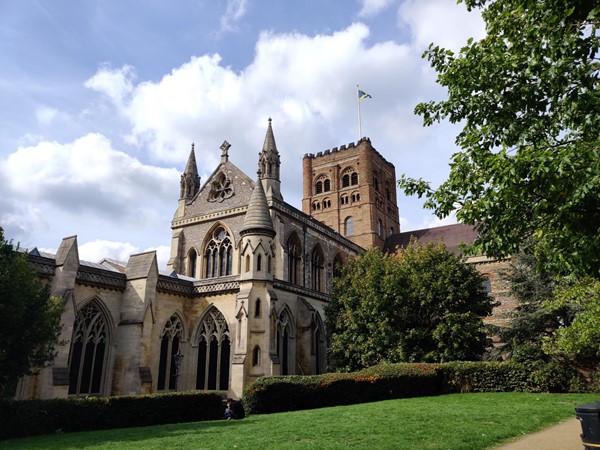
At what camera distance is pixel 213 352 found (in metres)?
24.4

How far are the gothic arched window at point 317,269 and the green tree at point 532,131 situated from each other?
2411 cm

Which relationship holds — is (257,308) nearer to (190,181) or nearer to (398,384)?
(398,384)

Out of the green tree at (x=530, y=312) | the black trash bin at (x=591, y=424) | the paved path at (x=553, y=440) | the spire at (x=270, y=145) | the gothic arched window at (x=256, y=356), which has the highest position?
the spire at (x=270, y=145)

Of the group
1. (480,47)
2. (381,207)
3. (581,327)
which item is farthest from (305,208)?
(480,47)

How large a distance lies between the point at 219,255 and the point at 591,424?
86.9 feet

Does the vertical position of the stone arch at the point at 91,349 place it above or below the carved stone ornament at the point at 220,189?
below

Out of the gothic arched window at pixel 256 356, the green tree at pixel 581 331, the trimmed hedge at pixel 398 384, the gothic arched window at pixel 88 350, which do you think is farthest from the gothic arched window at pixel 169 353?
the green tree at pixel 581 331

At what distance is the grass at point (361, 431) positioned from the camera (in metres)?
9.54

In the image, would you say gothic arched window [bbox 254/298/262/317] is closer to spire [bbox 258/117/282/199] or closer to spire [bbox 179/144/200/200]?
spire [bbox 258/117/282/199]

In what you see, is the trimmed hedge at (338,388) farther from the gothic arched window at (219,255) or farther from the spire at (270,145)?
the spire at (270,145)

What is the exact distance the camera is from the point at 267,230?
81.9 ft

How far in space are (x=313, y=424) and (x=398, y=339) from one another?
1192 cm

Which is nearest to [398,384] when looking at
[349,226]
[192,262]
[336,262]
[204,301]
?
[204,301]

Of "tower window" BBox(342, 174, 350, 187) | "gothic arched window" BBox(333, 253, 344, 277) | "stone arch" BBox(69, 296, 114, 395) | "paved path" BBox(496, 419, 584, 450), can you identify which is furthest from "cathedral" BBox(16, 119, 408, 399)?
"tower window" BBox(342, 174, 350, 187)
